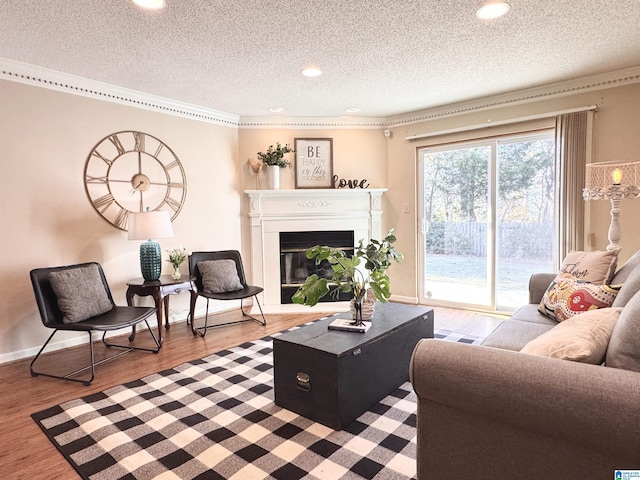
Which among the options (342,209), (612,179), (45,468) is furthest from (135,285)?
(612,179)

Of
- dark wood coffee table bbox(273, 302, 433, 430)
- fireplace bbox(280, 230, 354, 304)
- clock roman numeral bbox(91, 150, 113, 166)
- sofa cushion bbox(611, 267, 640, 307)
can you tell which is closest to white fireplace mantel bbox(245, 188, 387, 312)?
fireplace bbox(280, 230, 354, 304)

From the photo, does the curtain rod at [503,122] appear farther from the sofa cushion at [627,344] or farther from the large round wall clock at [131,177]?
the sofa cushion at [627,344]

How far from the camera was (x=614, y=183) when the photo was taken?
291 cm

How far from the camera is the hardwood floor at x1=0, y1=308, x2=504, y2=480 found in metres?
1.85

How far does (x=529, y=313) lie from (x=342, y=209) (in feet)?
9.12

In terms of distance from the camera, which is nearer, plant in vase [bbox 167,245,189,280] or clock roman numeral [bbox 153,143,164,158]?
plant in vase [bbox 167,245,189,280]

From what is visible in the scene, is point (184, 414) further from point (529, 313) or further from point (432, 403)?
point (529, 313)

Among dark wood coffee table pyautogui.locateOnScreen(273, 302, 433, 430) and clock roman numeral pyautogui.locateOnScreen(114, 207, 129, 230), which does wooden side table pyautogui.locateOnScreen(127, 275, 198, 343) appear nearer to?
clock roman numeral pyautogui.locateOnScreen(114, 207, 129, 230)

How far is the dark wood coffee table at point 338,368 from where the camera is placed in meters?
2.03

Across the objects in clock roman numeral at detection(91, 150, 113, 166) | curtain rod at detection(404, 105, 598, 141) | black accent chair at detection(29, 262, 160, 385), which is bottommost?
black accent chair at detection(29, 262, 160, 385)

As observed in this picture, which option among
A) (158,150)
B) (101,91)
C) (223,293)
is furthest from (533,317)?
(101,91)

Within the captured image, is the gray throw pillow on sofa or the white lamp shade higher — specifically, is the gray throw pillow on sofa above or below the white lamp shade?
below

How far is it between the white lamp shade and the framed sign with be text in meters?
1.92

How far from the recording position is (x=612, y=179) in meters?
2.93
